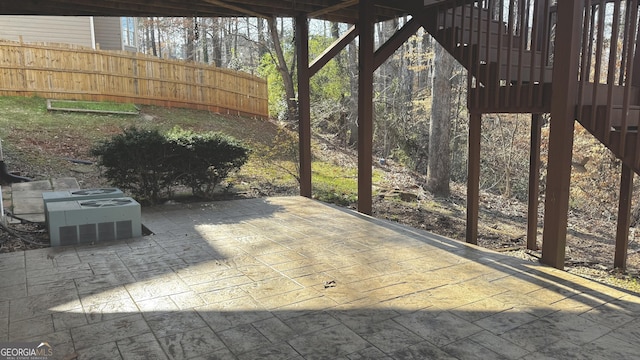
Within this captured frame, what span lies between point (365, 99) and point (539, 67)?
2.25 meters

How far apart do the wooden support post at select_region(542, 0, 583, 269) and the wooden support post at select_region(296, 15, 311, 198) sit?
13.4 ft

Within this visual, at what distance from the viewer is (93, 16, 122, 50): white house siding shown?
53.5 feet

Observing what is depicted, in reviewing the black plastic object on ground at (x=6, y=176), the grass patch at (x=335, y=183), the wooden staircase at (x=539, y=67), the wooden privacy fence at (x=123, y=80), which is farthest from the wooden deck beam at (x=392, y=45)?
the wooden privacy fence at (x=123, y=80)

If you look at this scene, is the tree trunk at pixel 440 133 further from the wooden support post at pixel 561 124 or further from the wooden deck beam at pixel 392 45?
the wooden support post at pixel 561 124

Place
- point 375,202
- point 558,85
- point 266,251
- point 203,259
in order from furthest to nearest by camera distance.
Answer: point 375,202 < point 266,251 < point 203,259 < point 558,85

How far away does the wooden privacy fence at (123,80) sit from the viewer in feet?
39.1

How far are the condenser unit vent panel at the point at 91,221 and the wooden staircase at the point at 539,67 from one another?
3.90 m

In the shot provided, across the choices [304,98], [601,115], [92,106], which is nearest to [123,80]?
[92,106]

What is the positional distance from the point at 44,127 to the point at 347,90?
870cm

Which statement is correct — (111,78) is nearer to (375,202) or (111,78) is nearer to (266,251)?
(375,202)

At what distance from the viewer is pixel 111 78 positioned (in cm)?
1305

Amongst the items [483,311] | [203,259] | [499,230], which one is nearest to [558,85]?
[483,311]
